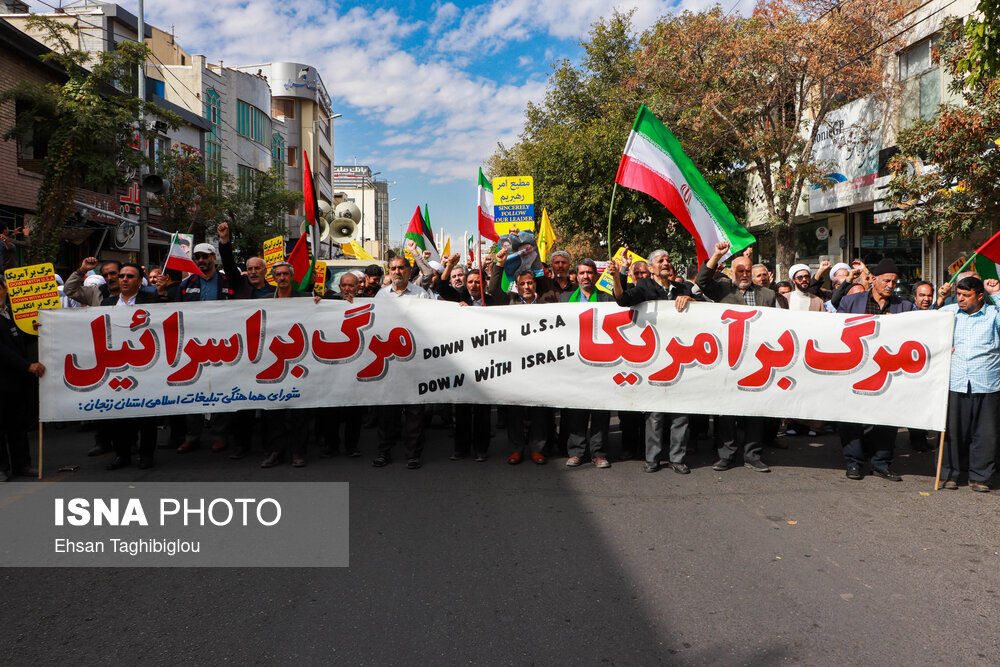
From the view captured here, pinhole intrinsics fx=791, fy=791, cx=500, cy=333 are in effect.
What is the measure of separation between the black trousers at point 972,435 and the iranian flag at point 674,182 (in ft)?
7.35

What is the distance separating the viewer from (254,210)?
102ft

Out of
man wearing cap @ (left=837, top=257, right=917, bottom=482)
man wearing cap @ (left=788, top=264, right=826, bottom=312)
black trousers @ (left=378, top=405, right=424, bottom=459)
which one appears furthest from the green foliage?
black trousers @ (left=378, top=405, right=424, bottom=459)

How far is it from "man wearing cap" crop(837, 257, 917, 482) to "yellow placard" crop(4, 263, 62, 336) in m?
7.54

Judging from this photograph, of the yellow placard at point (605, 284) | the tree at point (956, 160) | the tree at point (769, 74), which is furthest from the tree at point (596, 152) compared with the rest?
the yellow placard at point (605, 284)

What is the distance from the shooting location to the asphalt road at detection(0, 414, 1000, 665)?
137 inches

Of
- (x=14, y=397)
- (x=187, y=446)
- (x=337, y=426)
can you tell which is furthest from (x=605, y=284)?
(x=14, y=397)

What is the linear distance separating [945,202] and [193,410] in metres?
11.9

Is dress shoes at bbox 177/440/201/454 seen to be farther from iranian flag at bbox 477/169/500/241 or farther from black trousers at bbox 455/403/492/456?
iranian flag at bbox 477/169/500/241

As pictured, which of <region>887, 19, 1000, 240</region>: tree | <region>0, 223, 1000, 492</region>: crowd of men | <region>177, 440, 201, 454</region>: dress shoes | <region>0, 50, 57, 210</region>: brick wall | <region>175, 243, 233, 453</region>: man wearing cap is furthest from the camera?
<region>0, 50, 57, 210</region>: brick wall

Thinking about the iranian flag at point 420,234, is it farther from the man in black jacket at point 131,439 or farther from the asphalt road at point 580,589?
the asphalt road at point 580,589

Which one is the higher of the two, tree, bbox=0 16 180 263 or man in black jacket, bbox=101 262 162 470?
tree, bbox=0 16 180 263

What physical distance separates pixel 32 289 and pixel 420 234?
5.19 meters

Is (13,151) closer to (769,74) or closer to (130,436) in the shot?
(130,436)

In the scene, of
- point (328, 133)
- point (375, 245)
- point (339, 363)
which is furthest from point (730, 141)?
point (375, 245)
